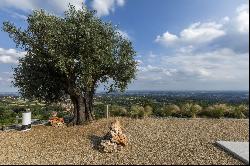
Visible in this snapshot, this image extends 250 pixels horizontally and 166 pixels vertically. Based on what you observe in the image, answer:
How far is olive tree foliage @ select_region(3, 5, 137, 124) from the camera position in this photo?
23.0m

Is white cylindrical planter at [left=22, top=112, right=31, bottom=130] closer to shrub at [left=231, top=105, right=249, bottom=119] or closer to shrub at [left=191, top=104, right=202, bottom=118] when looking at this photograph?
shrub at [left=191, top=104, right=202, bottom=118]

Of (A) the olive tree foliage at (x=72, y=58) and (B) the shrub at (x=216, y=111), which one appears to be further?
(B) the shrub at (x=216, y=111)

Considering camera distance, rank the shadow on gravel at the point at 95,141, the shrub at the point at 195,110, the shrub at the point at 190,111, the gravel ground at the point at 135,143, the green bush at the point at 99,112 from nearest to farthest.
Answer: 1. the gravel ground at the point at 135,143
2. the shadow on gravel at the point at 95,141
3. the shrub at the point at 195,110
4. the shrub at the point at 190,111
5. the green bush at the point at 99,112

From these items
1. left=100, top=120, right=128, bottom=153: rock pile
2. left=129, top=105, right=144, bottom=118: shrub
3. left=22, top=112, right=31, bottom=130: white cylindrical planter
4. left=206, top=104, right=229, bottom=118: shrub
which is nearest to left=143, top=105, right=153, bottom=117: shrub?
left=129, top=105, right=144, bottom=118: shrub

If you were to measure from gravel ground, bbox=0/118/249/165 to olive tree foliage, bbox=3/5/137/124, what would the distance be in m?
2.94

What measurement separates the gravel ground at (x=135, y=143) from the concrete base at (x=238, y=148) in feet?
0.81


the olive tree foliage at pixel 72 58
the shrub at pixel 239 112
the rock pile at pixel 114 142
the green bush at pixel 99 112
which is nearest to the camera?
the rock pile at pixel 114 142

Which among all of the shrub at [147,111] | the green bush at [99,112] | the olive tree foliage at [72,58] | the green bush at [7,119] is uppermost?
the olive tree foliage at [72,58]

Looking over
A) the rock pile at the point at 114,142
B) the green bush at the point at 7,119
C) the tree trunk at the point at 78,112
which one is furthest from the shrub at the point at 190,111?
the green bush at the point at 7,119

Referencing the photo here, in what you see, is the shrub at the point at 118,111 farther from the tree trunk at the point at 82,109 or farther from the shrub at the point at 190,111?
the tree trunk at the point at 82,109

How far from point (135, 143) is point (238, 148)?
4582 millimetres

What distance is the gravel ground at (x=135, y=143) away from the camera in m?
15.7

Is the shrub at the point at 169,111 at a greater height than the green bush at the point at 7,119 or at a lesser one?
greater

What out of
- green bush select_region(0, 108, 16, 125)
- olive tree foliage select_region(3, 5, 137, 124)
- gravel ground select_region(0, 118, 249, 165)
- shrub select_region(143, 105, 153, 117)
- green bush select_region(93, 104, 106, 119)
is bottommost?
green bush select_region(0, 108, 16, 125)
